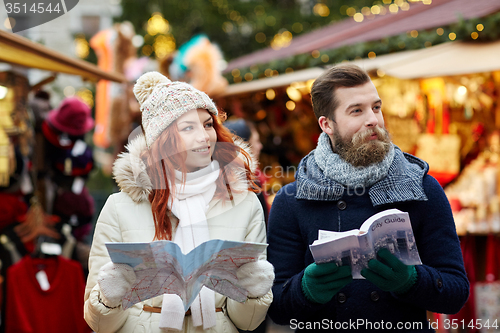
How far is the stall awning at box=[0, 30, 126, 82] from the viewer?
112 inches

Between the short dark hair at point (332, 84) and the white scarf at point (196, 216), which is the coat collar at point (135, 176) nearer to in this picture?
the white scarf at point (196, 216)

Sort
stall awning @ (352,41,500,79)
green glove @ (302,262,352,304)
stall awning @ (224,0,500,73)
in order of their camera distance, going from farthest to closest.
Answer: stall awning @ (224,0,500,73)
stall awning @ (352,41,500,79)
green glove @ (302,262,352,304)

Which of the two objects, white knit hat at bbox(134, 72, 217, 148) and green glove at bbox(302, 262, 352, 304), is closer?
green glove at bbox(302, 262, 352, 304)

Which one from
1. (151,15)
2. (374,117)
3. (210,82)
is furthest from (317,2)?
(374,117)

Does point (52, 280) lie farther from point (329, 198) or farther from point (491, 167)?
point (491, 167)

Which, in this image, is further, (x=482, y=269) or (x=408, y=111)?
(x=408, y=111)

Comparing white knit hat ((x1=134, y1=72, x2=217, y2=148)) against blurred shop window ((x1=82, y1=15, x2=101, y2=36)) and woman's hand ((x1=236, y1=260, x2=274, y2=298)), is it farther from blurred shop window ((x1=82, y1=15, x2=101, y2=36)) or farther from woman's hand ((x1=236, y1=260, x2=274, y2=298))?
blurred shop window ((x1=82, y1=15, x2=101, y2=36))

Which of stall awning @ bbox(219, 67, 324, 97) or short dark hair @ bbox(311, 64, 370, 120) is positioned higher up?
stall awning @ bbox(219, 67, 324, 97)

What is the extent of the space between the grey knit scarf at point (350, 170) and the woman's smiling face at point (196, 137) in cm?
48

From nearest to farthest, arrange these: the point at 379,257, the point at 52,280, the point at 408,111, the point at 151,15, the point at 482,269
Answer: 1. the point at 379,257
2. the point at 52,280
3. the point at 482,269
4. the point at 408,111
5. the point at 151,15

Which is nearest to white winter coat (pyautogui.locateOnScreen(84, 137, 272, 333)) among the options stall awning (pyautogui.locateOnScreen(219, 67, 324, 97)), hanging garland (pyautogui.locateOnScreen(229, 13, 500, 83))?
hanging garland (pyautogui.locateOnScreen(229, 13, 500, 83))

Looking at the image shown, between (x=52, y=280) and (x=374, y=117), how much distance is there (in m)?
3.03

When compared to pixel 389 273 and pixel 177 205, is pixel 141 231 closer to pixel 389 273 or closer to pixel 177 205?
pixel 177 205

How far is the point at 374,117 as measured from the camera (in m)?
2.02
